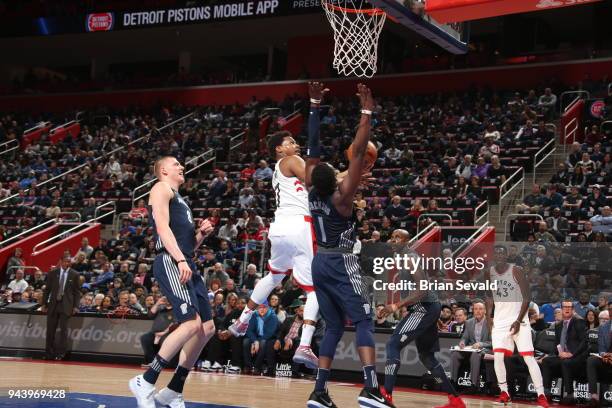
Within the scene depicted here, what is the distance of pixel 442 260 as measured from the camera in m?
13.8

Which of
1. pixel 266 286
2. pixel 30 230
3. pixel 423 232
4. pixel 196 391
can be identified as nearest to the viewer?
pixel 266 286

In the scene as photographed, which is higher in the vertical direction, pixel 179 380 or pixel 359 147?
pixel 359 147

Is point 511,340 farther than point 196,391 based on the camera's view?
Yes

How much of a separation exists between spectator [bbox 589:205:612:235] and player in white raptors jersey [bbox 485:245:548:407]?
497 cm

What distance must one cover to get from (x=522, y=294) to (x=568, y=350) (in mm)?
1529

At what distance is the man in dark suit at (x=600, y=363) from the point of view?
12.1 meters

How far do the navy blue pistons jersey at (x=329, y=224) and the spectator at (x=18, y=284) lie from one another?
14.4 m

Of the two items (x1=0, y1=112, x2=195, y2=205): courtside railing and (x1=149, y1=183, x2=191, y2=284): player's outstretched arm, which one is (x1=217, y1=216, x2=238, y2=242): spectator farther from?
(x1=149, y1=183, x2=191, y2=284): player's outstretched arm

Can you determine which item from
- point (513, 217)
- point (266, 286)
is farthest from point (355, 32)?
point (513, 217)

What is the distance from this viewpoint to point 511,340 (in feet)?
38.9

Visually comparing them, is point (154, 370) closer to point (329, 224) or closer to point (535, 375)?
point (329, 224)

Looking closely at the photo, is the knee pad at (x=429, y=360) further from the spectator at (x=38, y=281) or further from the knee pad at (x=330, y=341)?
the spectator at (x=38, y=281)

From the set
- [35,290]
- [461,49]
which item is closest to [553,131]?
[461,49]

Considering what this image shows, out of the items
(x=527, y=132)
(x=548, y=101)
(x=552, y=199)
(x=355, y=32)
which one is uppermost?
(x=548, y=101)
